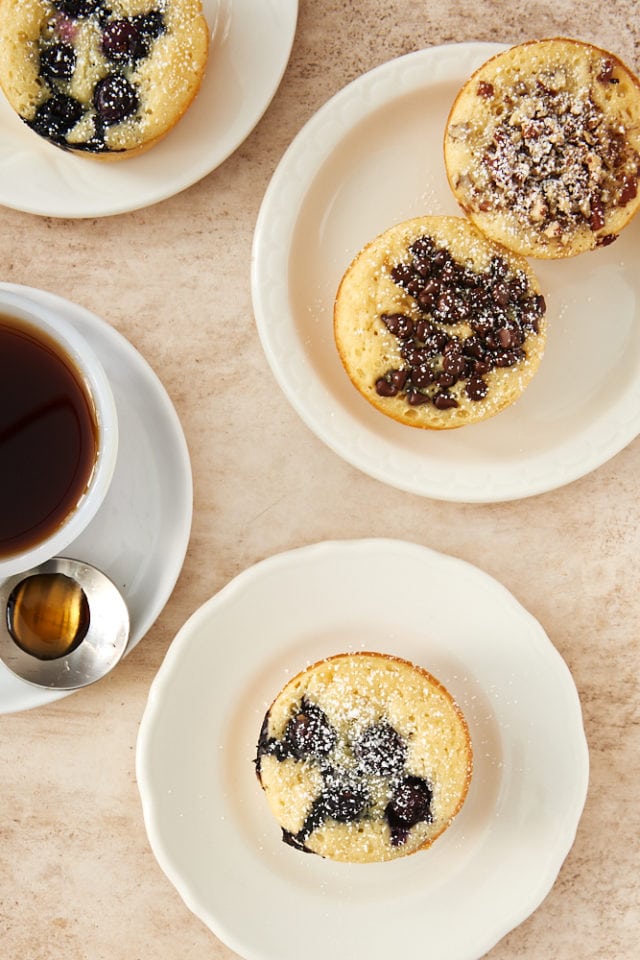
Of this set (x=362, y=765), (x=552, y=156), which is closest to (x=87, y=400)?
(x=362, y=765)

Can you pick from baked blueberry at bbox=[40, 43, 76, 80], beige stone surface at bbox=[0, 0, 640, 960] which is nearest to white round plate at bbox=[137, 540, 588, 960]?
beige stone surface at bbox=[0, 0, 640, 960]

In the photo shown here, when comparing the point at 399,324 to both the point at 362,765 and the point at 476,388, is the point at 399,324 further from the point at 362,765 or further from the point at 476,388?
the point at 362,765

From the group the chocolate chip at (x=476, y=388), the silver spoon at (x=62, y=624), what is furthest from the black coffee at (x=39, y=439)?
the chocolate chip at (x=476, y=388)

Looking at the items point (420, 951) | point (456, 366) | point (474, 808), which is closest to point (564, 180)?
point (456, 366)

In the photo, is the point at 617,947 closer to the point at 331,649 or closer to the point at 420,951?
the point at 420,951

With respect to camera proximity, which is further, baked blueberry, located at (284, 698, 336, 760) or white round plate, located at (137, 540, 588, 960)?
white round plate, located at (137, 540, 588, 960)

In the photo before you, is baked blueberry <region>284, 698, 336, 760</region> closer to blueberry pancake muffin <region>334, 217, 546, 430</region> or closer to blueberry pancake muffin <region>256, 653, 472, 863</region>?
blueberry pancake muffin <region>256, 653, 472, 863</region>
